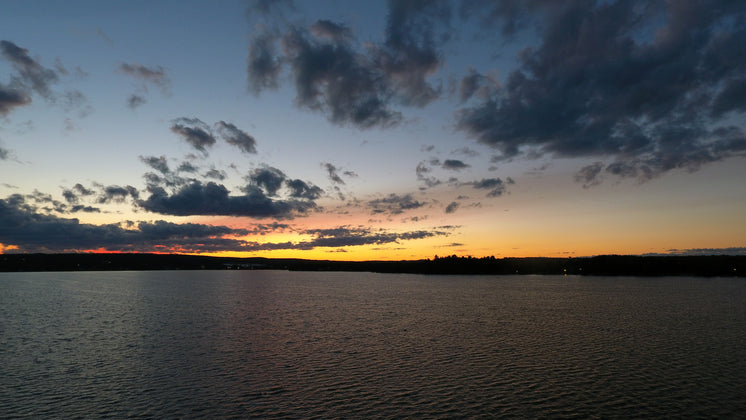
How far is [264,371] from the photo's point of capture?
41.8 m

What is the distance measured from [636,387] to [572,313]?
5664 cm

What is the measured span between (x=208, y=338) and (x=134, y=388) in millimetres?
24666

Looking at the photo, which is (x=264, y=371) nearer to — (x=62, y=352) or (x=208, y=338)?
(x=208, y=338)

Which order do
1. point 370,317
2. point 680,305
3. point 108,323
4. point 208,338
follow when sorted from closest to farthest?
1. point 208,338
2. point 108,323
3. point 370,317
4. point 680,305

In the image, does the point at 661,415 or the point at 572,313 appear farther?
the point at 572,313

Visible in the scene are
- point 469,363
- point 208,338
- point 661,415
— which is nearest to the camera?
point 661,415

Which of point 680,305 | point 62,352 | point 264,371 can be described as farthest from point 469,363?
point 680,305

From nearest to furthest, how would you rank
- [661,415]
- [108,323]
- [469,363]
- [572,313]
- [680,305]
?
[661,415]
[469,363]
[108,323]
[572,313]
[680,305]

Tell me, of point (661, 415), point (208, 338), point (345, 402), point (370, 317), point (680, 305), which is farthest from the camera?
point (680, 305)

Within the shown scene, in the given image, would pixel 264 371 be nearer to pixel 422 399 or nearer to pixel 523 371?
pixel 422 399

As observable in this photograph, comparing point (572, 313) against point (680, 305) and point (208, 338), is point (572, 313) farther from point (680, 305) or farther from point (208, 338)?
point (208, 338)

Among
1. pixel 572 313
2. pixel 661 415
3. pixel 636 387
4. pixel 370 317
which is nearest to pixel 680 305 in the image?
pixel 572 313

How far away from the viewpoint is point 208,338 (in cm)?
6019

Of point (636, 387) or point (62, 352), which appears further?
point (62, 352)
